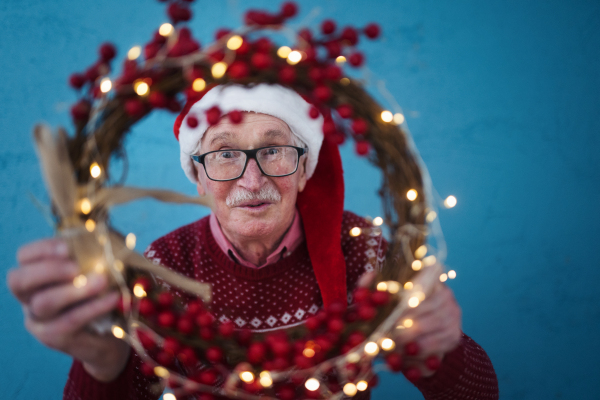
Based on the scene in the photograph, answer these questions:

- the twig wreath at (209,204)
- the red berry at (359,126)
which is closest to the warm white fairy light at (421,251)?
the twig wreath at (209,204)

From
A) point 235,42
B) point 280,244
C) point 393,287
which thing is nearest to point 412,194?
point 393,287

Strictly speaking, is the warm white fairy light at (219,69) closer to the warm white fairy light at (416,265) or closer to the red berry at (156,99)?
the red berry at (156,99)

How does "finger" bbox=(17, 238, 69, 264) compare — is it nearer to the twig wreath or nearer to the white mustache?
the twig wreath

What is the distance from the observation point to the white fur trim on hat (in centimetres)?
90

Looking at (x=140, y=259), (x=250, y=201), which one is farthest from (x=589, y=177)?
(x=140, y=259)

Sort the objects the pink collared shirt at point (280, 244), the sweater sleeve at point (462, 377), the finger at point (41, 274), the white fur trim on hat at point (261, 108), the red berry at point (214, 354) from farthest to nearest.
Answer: the pink collared shirt at point (280, 244)
the white fur trim on hat at point (261, 108)
the sweater sleeve at point (462, 377)
the red berry at point (214, 354)
the finger at point (41, 274)

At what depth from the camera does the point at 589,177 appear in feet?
5.98

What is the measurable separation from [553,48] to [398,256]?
154 cm

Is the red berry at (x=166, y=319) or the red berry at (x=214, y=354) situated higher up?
the red berry at (x=166, y=319)

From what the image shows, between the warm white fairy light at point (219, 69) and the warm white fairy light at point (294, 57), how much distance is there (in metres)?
0.11

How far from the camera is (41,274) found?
55 centimetres

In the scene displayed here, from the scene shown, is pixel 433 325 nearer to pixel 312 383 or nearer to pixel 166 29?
pixel 312 383

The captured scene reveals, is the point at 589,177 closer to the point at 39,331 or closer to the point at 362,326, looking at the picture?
the point at 362,326

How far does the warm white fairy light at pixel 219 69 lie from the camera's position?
2.08ft
